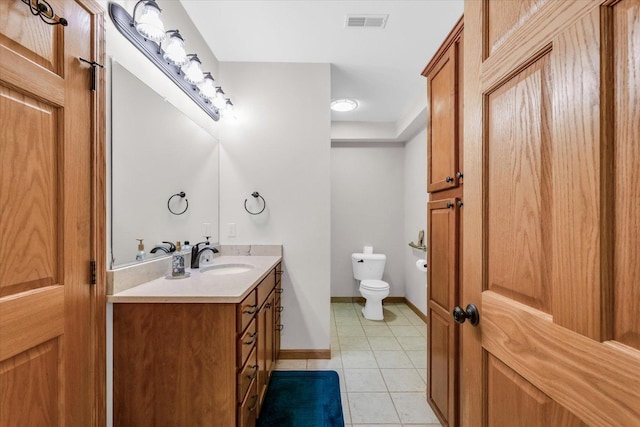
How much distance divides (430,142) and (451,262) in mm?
752

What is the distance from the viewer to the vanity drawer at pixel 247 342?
122 cm

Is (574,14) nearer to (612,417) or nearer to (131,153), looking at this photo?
(612,417)

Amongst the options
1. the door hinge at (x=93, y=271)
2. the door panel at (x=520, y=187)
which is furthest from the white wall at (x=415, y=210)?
the door hinge at (x=93, y=271)

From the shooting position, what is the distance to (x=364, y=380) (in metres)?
2.06

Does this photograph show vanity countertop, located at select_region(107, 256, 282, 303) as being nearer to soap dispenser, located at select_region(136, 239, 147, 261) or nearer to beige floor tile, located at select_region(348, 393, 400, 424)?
soap dispenser, located at select_region(136, 239, 147, 261)

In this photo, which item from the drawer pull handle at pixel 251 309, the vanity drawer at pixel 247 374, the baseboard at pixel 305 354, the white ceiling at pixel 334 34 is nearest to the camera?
the vanity drawer at pixel 247 374

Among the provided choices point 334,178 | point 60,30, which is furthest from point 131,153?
point 334,178

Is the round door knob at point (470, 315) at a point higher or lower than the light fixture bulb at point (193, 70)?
lower

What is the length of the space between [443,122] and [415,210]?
2.13 metres

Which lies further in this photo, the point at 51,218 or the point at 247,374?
the point at 247,374

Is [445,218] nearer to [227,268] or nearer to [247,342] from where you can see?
[247,342]

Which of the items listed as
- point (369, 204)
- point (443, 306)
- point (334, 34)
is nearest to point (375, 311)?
point (369, 204)

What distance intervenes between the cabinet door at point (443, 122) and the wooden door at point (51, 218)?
1.62m

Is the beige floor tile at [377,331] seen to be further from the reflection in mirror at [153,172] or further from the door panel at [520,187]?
the door panel at [520,187]
